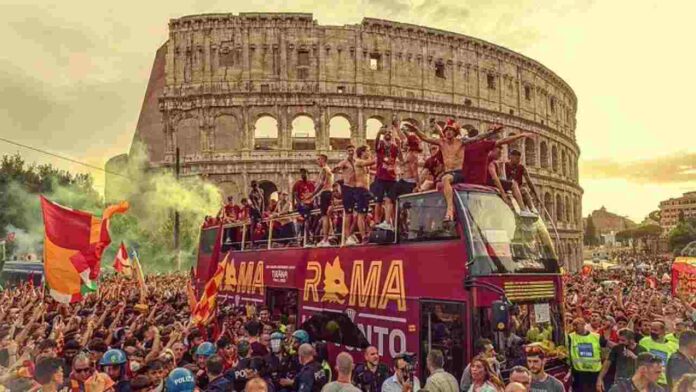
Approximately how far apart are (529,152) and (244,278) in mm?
42945

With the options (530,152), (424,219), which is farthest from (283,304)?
(530,152)

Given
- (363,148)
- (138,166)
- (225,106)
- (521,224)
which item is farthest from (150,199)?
(521,224)

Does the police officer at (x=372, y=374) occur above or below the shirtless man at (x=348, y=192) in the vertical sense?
below

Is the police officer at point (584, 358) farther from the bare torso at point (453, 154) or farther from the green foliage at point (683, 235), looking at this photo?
the green foliage at point (683, 235)

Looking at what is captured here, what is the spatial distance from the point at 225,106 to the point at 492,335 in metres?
37.3

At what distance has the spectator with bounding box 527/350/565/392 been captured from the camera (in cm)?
585

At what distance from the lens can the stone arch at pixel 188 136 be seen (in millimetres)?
42406

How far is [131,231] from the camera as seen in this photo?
38719mm

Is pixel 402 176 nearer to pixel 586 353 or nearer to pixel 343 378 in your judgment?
pixel 586 353

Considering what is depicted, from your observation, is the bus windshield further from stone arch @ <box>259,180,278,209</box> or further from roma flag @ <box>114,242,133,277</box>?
stone arch @ <box>259,180,278,209</box>

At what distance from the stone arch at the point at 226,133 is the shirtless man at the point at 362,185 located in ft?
109

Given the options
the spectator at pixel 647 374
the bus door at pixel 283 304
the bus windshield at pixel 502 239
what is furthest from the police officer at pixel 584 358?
the bus door at pixel 283 304

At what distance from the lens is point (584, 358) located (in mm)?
8219

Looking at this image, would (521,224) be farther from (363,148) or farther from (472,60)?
Result: (472,60)
